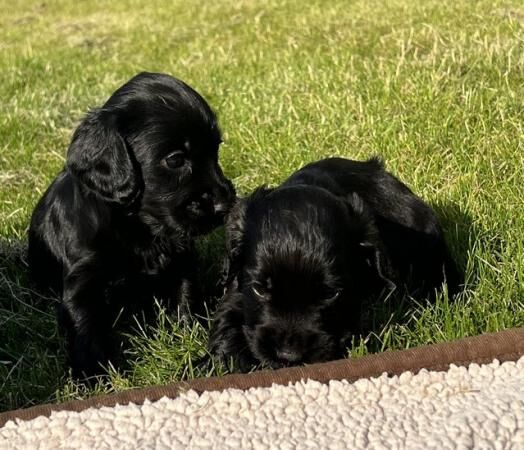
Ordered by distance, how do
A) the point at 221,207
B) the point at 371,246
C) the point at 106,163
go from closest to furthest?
the point at 371,246 → the point at 106,163 → the point at 221,207

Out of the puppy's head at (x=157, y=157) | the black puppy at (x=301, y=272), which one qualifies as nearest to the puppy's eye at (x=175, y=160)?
the puppy's head at (x=157, y=157)

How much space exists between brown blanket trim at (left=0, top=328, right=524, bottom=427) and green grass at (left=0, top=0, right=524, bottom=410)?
320 millimetres

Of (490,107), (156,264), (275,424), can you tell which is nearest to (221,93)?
(490,107)

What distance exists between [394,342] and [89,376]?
3.74ft

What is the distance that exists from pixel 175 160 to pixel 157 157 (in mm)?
71

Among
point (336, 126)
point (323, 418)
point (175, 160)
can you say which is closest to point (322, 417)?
point (323, 418)

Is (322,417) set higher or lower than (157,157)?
lower

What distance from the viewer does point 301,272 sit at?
8.39ft

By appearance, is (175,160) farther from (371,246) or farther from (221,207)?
(371,246)

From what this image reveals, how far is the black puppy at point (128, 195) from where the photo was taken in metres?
3.12

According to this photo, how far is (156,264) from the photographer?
337cm

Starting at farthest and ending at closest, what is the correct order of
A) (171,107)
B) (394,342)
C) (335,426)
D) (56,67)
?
(56,67) → (171,107) → (394,342) → (335,426)

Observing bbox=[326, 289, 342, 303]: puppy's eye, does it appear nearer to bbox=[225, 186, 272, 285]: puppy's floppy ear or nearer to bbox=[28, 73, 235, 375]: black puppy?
bbox=[225, 186, 272, 285]: puppy's floppy ear

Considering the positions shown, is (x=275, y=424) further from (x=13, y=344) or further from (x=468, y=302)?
(x=13, y=344)
